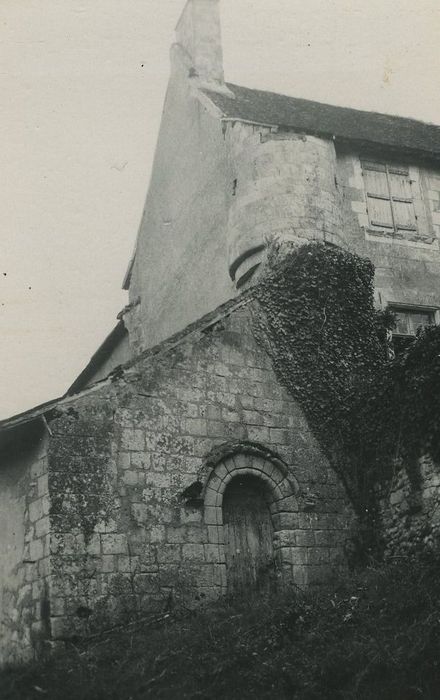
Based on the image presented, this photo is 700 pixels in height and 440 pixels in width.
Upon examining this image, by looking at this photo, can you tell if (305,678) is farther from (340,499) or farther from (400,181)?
(400,181)

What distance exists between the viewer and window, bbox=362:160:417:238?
14297mm

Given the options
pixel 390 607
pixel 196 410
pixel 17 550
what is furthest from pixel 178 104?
pixel 390 607

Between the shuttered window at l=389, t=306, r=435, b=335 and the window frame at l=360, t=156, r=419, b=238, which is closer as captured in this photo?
the shuttered window at l=389, t=306, r=435, b=335

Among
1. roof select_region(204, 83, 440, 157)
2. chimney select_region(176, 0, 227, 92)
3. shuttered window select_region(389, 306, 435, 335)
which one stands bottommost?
shuttered window select_region(389, 306, 435, 335)

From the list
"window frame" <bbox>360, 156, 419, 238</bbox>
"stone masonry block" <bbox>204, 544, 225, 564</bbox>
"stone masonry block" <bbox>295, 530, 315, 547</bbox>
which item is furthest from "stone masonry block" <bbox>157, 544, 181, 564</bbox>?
"window frame" <bbox>360, 156, 419, 238</bbox>

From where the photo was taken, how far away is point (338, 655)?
7.39 m

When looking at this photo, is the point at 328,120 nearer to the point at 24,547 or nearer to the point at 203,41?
the point at 203,41

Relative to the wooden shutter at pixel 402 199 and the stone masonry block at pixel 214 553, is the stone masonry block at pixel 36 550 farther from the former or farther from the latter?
the wooden shutter at pixel 402 199

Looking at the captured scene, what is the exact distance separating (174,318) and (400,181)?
17.6 feet

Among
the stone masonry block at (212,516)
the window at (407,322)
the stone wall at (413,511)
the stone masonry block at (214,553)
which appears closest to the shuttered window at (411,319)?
the window at (407,322)

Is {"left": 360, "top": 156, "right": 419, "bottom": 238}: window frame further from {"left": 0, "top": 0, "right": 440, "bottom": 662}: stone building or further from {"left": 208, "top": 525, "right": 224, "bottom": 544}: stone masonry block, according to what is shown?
{"left": 208, "top": 525, "right": 224, "bottom": 544}: stone masonry block

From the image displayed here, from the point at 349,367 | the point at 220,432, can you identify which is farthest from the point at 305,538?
the point at 349,367

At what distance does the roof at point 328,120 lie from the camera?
563 inches

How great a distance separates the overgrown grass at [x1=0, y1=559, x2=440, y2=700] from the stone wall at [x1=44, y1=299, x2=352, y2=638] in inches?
22.7
